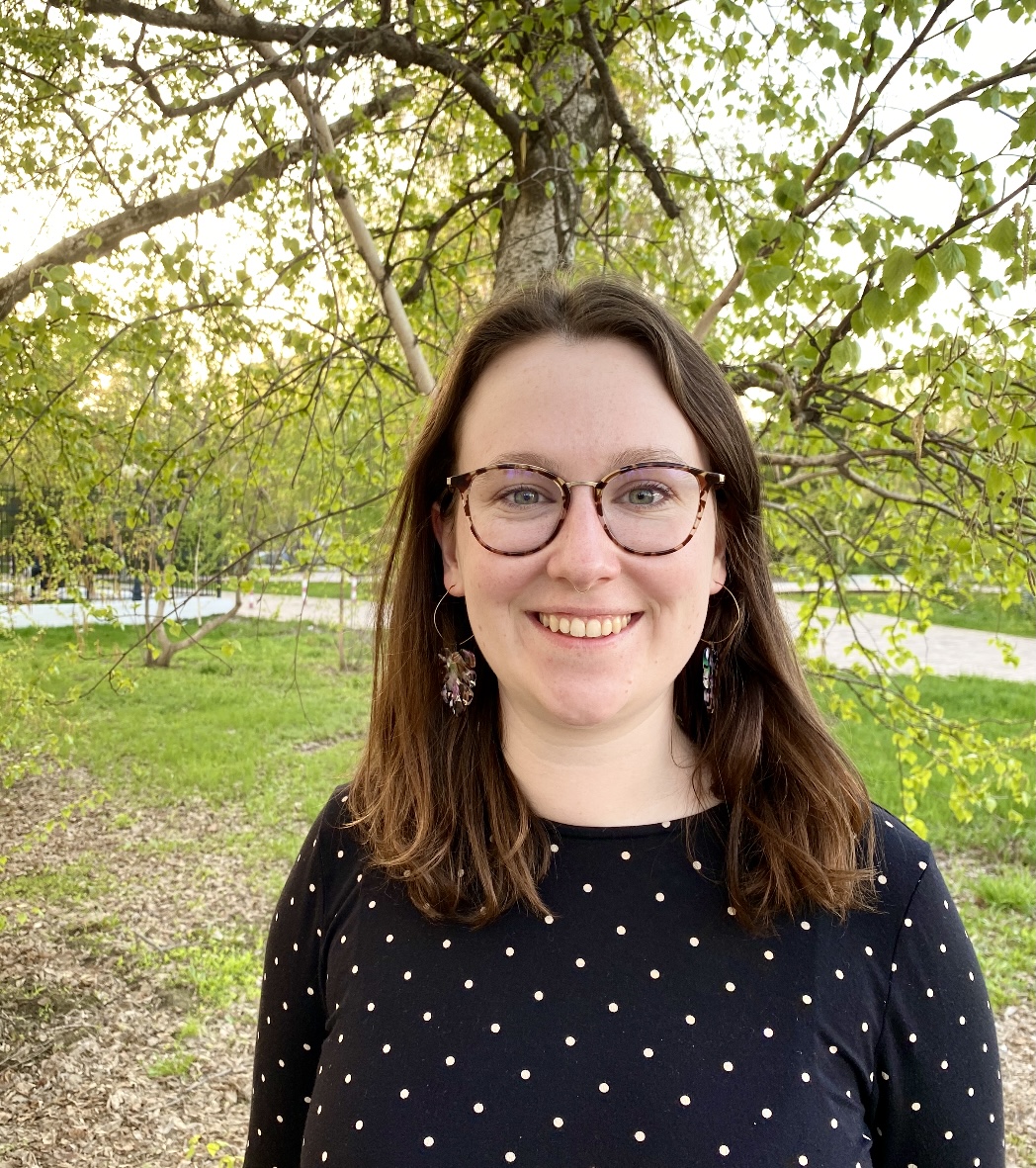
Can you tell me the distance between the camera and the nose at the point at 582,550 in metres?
1.15

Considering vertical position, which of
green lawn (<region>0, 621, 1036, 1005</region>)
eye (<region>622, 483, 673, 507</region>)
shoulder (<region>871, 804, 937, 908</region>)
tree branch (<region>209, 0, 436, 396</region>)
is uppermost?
tree branch (<region>209, 0, 436, 396</region>)

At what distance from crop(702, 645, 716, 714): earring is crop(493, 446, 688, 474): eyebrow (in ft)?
1.21

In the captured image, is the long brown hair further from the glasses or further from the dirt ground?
the dirt ground

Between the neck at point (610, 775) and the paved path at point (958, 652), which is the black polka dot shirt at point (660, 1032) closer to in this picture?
the neck at point (610, 775)

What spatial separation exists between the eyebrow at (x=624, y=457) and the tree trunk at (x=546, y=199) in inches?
64.8

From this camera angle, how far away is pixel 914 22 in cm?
173

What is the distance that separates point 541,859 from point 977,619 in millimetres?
20164

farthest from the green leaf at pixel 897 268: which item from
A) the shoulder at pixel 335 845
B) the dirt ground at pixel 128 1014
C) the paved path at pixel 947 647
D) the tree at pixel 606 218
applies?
the paved path at pixel 947 647

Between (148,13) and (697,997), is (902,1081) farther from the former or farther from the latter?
(148,13)

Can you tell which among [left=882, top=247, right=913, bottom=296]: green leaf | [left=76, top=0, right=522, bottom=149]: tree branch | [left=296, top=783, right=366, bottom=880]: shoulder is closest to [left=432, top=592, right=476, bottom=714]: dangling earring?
[left=296, top=783, right=366, bottom=880]: shoulder

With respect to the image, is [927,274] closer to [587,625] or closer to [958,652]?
[587,625]

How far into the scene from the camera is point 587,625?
116 centimetres

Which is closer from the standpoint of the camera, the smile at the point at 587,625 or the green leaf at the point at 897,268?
the smile at the point at 587,625

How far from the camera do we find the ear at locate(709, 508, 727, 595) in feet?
4.45
